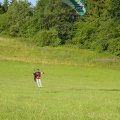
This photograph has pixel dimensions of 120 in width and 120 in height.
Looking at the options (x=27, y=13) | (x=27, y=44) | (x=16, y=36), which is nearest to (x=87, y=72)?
(x=27, y=44)

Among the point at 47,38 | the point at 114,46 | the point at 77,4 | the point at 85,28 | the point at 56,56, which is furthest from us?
the point at 85,28

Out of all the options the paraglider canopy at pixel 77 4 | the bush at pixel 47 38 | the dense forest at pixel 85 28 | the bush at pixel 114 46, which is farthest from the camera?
the bush at pixel 114 46

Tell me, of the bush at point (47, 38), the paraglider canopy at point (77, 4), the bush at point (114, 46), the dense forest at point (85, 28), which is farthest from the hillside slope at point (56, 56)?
the paraglider canopy at point (77, 4)

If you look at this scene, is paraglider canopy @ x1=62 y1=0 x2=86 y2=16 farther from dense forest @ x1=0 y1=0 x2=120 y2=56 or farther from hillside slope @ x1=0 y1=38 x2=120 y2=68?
dense forest @ x1=0 y1=0 x2=120 y2=56

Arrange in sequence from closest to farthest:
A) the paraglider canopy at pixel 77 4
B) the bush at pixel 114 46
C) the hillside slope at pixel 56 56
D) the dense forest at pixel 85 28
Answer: the paraglider canopy at pixel 77 4
the hillside slope at pixel 56 56
the dense forest at pixel 85 28
the bush at pixel 114 46

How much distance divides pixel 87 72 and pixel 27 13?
34.6 metres

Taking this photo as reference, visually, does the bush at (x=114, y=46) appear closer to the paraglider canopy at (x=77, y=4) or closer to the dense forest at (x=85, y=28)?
the dense forest at (x=85, y=28)

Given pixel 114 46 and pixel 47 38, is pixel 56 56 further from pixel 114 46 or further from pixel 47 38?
pixel 114 46

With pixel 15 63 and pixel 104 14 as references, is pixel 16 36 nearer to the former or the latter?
pixel 104 14

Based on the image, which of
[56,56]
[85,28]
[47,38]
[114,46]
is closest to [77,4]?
[56,56]

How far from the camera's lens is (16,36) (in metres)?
82.8

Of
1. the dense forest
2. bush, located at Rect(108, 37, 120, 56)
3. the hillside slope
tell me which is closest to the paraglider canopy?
the hillside slope

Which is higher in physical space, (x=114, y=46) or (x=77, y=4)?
(x=77, y=4)

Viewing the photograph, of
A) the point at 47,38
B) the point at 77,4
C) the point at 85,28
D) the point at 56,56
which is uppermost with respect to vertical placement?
the point at 77,4
